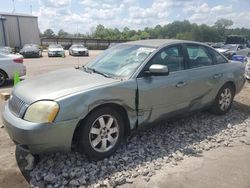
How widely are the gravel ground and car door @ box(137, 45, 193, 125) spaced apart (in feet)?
1.39

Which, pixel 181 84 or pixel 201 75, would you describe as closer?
pixel 181 84

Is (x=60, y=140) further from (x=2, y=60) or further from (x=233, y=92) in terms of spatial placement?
(x=2, y=60)

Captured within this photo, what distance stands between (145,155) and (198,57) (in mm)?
2163

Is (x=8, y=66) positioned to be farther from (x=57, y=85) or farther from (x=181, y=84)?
(x=181, y=84)

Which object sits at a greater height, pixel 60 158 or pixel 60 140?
pixel 60 140

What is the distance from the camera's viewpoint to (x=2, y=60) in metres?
9.91

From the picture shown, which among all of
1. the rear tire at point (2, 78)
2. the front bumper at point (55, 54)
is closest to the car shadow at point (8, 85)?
the rear tire at point (2, 78)

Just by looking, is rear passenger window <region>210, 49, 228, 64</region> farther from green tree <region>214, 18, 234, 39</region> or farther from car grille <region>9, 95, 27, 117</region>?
green tree <region>214, 18, 234, 39</region>

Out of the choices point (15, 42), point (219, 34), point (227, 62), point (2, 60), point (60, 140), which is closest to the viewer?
point (60, 140)

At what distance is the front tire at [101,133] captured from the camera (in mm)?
3701

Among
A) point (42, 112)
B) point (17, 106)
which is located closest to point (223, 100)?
point (42, 112)

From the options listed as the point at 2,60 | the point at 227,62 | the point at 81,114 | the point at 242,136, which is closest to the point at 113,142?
the point at 81,114

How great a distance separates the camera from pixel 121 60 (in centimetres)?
461

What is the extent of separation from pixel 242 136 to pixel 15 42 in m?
42.8
